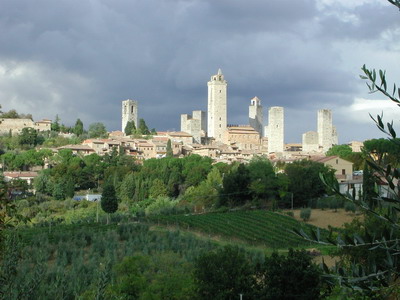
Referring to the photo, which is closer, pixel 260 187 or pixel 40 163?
pixel 260 187

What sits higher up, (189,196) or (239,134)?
(239,134)

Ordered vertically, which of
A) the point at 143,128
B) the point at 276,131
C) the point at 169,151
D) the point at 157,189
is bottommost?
the point at 157,189

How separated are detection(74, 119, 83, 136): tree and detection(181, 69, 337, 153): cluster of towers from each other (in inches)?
635

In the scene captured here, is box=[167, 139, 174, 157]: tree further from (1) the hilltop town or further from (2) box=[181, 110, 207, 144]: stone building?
(2) box=[181, 110, 207, 144]: stone building

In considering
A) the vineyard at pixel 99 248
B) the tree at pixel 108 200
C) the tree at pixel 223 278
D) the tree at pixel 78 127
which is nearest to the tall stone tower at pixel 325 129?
the tree at pixel 78 127

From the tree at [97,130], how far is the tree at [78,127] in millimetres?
1376

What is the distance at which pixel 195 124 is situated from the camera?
95.4m

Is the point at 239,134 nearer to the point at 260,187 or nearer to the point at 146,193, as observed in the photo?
the point at 146,193

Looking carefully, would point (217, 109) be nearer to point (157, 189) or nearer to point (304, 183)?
point (157, 189)

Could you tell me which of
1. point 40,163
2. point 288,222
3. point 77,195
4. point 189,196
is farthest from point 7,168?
point 288,222

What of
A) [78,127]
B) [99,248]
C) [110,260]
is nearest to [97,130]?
[78,127]

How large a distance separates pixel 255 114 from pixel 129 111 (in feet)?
70.8

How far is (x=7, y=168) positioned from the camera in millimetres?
66312

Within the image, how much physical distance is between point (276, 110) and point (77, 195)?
40.1m
